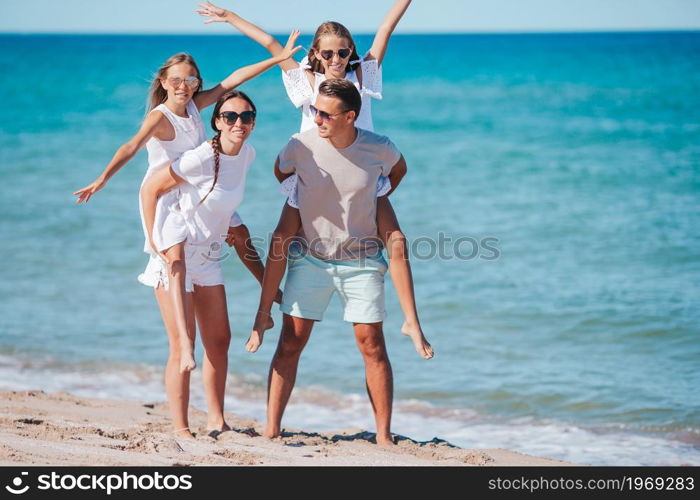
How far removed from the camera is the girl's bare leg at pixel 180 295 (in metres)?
4.33

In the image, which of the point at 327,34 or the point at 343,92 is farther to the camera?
the point at 327,34

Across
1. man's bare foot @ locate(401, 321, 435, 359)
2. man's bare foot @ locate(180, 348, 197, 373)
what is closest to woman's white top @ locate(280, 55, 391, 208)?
man's bare foot @ locate(401, 321, 435, 359)

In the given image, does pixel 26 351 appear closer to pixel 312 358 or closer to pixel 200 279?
pixel 312 358

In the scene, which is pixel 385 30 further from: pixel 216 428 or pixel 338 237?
pixel 216 428

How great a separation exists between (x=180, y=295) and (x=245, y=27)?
1.52 m

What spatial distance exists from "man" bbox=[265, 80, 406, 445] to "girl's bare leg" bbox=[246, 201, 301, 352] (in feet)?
0.18

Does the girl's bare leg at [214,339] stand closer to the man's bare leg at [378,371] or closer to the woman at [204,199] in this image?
the woman at [204,199]

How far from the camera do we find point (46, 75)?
39.1 m

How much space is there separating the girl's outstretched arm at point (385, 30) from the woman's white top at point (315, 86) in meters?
0.09

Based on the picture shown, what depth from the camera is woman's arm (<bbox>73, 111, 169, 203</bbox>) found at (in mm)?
4164

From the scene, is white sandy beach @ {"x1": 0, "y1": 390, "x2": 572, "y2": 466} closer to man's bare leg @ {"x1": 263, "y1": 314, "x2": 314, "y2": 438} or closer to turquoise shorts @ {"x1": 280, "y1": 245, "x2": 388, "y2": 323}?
man's bare leg @ {"x1": 263, "y1": 314, "x2": 314, "y2": 438}

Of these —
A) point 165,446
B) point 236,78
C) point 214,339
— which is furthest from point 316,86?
point 165,446

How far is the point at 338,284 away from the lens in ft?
15.1

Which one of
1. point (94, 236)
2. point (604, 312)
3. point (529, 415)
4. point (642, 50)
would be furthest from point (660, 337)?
point (642, 50)
